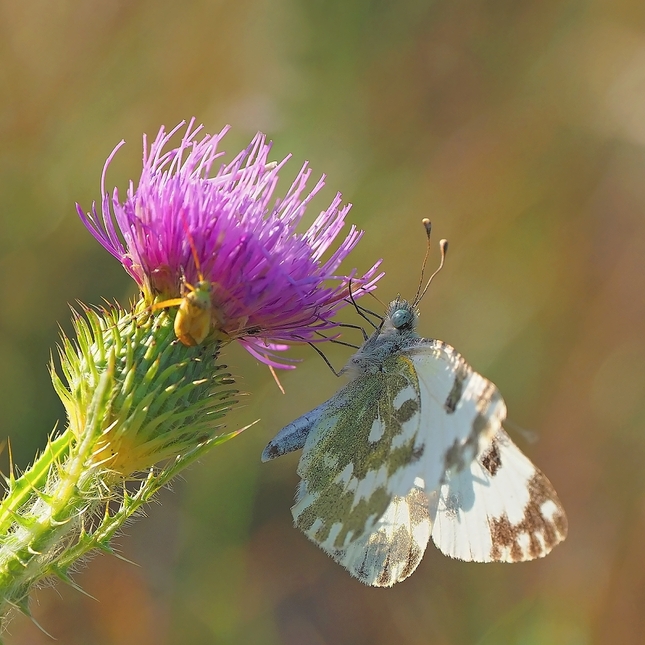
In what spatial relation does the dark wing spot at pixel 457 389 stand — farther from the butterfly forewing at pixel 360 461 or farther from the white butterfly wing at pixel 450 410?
the butterfly forewing at pixel 360 461

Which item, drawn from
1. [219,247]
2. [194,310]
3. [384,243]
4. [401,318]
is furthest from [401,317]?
[384,243]

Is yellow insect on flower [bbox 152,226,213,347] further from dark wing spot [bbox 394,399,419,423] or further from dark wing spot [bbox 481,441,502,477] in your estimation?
dark wing spot [bbox 481,441,502,477]


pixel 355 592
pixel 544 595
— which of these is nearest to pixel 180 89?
pixel 355 592

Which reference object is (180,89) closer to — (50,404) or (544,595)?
(50,404)

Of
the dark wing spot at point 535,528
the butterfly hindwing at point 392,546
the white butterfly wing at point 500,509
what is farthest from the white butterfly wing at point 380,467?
the dark wing spot at point 535,528

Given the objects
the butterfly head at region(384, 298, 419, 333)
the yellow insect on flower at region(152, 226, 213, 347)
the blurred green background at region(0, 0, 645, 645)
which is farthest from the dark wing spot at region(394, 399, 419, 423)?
the blurred green background at region(0, 0, 645, 645)

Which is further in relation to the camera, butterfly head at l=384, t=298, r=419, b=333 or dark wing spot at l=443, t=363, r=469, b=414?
butterfly head at l=384, t=298, r=419, b=333

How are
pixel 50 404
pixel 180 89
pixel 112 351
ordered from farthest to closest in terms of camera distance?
pixel 180 89 < pixel 50 404 < pixel 112 351
